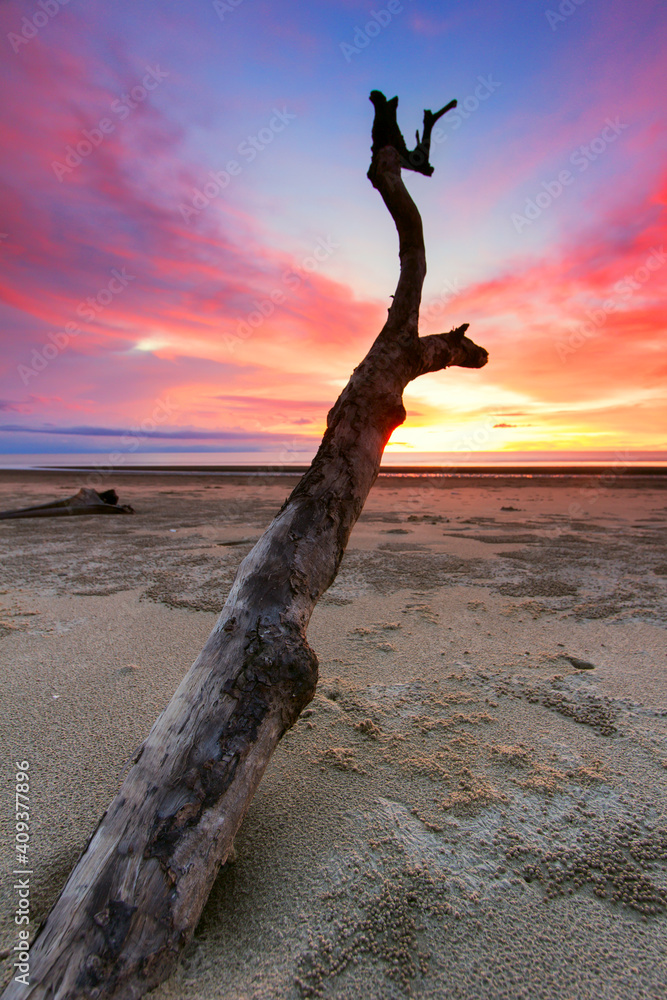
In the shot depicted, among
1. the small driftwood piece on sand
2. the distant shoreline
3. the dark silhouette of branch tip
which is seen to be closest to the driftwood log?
the dark silhouette of branch tip

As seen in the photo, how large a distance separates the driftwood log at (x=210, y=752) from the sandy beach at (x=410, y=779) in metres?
0.18

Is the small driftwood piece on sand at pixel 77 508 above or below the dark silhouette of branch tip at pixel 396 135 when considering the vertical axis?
below

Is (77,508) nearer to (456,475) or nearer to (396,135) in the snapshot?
(396,135)

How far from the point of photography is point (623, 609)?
3.40 m

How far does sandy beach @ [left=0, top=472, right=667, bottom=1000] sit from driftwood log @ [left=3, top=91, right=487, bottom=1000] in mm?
179

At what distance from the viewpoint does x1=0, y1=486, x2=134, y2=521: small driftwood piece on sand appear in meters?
8.12

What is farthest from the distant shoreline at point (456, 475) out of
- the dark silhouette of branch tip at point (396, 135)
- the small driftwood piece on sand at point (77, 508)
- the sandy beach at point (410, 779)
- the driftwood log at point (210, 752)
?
the driftwood log at point (210, 752)

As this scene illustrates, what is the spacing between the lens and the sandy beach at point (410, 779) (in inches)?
44.6

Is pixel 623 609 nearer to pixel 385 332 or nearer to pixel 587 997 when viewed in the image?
pixel 385 332

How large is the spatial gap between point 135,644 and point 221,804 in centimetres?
191

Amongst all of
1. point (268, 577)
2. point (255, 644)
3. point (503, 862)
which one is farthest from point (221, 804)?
point (503, 862)

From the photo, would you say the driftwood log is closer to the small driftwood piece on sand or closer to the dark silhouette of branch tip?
the dark silhouette of branch tip

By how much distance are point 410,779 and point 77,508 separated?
8.09 metres

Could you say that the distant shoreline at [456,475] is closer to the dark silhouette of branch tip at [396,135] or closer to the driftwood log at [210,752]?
the dark silhouette of branch tip at [396,135]
